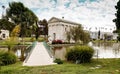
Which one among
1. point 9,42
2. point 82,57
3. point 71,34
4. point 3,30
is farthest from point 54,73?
point 3,30

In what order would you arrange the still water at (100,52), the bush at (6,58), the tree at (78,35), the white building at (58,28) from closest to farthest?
the bush at (6,58)
the still water at (100,52)
the tree at (78,35)
the white building at (58,28)

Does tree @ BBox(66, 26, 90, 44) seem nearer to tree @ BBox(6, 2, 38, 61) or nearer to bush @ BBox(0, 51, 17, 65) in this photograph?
tree @ BBox(6, 2, 38, 61)

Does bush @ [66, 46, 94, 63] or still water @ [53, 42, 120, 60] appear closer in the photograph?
bush @ [66, 46, 94, 63]

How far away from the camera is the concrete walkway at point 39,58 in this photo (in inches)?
449

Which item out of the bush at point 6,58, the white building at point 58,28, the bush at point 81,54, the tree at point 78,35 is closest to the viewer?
the bush at point 6,58

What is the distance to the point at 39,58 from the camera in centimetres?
1175

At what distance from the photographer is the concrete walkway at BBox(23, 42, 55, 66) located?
11398 millimetres

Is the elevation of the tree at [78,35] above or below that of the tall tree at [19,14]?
below

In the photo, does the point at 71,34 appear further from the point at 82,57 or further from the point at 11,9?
the point at 82,57

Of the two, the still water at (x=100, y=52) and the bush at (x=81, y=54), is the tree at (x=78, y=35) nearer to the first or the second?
the still water at (x=100, y=52)

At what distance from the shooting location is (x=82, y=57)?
12164 mm

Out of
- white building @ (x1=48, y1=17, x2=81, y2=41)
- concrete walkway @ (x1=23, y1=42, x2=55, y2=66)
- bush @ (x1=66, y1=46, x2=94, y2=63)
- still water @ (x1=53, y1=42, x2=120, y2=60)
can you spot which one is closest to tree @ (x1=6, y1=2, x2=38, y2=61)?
white building @ (x1=48, y1=17, x2=81, y2=41)

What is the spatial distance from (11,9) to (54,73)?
38.6 m

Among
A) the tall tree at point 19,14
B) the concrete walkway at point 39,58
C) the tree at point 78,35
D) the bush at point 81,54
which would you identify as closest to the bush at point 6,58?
the concrete walkway at point 39,58
